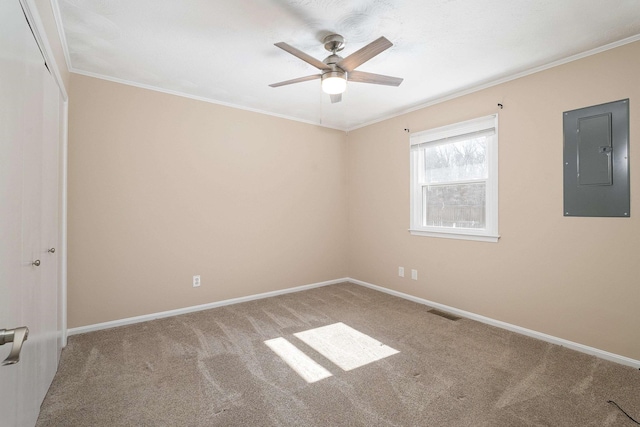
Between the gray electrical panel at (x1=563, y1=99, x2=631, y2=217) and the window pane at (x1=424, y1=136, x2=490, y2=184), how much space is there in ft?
2.53

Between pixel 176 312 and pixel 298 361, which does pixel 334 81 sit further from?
pixel 176 312

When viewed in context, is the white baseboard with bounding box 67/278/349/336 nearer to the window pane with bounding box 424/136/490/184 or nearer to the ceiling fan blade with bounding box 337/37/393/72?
the window pane with bounding box 424/136/490/184

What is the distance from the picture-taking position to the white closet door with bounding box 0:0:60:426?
3.72 feet

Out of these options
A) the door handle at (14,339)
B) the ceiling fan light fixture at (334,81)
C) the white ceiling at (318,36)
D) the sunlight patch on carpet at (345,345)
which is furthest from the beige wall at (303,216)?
the door handle at (14,339)

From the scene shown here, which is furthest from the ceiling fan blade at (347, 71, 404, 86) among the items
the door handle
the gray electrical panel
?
the door handle

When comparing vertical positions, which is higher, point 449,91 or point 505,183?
point 449,91

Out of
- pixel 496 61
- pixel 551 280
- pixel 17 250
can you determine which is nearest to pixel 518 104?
pixel 496 61

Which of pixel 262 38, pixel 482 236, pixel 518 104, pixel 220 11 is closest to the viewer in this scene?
pixel 220 11

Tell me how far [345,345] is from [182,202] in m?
2.38

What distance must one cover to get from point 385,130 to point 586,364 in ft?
10.8

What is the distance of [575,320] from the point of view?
2619 mm

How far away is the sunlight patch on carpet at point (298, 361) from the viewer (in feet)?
7.32

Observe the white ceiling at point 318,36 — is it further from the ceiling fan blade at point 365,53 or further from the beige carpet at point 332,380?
the beige carpet at point 332,380

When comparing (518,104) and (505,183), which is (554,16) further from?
(505,183)
